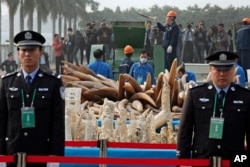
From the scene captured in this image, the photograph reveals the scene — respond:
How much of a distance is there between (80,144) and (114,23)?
11770 mm

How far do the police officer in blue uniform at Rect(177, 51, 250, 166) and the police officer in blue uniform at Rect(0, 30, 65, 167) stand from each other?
1.01 meters

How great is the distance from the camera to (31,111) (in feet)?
19.8

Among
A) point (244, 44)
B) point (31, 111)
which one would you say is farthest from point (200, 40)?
point (31, 111)

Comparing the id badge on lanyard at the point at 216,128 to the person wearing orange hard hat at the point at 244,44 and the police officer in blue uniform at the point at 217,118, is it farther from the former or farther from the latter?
the person wearing orange hard hat at the point at 244,44

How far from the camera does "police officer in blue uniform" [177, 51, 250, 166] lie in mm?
5875

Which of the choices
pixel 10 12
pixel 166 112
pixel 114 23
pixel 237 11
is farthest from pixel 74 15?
pixel 166 112

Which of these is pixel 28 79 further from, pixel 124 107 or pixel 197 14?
pixel 197 14

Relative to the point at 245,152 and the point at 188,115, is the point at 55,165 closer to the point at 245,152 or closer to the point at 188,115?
the point at 188,115

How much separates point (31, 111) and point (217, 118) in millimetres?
1460

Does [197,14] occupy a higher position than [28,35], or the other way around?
[197,14]

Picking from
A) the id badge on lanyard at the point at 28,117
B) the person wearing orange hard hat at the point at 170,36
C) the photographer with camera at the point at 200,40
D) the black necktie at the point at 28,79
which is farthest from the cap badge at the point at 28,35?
the photographer with camera at the point at 200,40

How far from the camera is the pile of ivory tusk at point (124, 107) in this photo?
862 centimetres

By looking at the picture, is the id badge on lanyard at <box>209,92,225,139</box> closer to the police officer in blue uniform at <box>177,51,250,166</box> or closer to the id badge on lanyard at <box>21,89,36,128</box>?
the police officer in blue uniform at <box>177,51,250,166</box>

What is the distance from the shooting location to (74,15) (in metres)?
73.8
